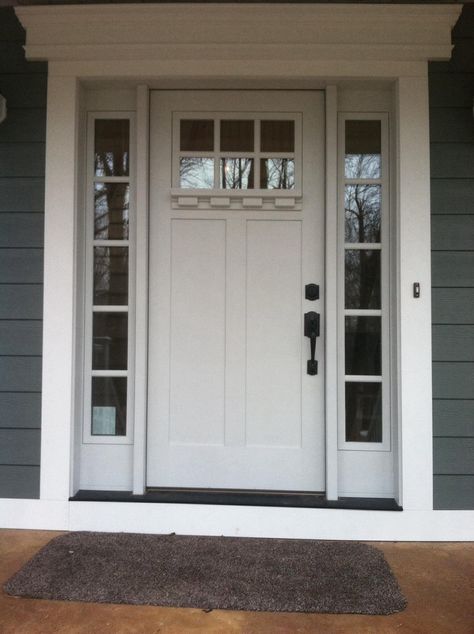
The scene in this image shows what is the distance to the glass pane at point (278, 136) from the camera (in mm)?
2443

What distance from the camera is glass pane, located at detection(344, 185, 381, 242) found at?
7.91ft

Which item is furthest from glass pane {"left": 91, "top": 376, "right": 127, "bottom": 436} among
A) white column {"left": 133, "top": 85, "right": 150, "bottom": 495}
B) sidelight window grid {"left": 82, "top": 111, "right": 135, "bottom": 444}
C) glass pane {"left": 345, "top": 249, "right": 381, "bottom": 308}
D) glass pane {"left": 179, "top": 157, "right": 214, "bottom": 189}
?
glass pane {"left": 345, "top": 249, "right": 381, "bottom": 308}

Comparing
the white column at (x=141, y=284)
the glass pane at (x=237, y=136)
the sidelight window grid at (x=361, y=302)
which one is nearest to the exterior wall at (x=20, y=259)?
the white column at (x=141, y=284)

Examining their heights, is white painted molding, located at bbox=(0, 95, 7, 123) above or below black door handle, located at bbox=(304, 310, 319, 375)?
above

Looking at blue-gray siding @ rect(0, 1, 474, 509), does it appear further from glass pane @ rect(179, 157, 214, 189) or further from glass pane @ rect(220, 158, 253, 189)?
glass pane @ rect(220, 158, 253, 189)

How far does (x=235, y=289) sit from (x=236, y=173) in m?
0.60

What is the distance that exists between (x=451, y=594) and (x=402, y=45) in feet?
7.87

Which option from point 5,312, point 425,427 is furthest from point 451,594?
point 5,312

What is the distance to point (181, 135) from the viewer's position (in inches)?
96.8

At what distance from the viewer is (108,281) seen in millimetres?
2447

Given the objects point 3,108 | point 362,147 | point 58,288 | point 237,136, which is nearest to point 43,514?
point 58,288

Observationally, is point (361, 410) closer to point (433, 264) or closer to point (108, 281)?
point (433, 264)

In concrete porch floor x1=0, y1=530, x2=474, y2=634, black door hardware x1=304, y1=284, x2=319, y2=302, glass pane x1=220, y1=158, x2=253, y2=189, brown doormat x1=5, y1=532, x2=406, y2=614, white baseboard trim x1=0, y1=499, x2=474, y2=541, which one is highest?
glass pane x1=220, y1=158, x2=253, y2=189

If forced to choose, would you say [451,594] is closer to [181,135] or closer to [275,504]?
[275,504]
